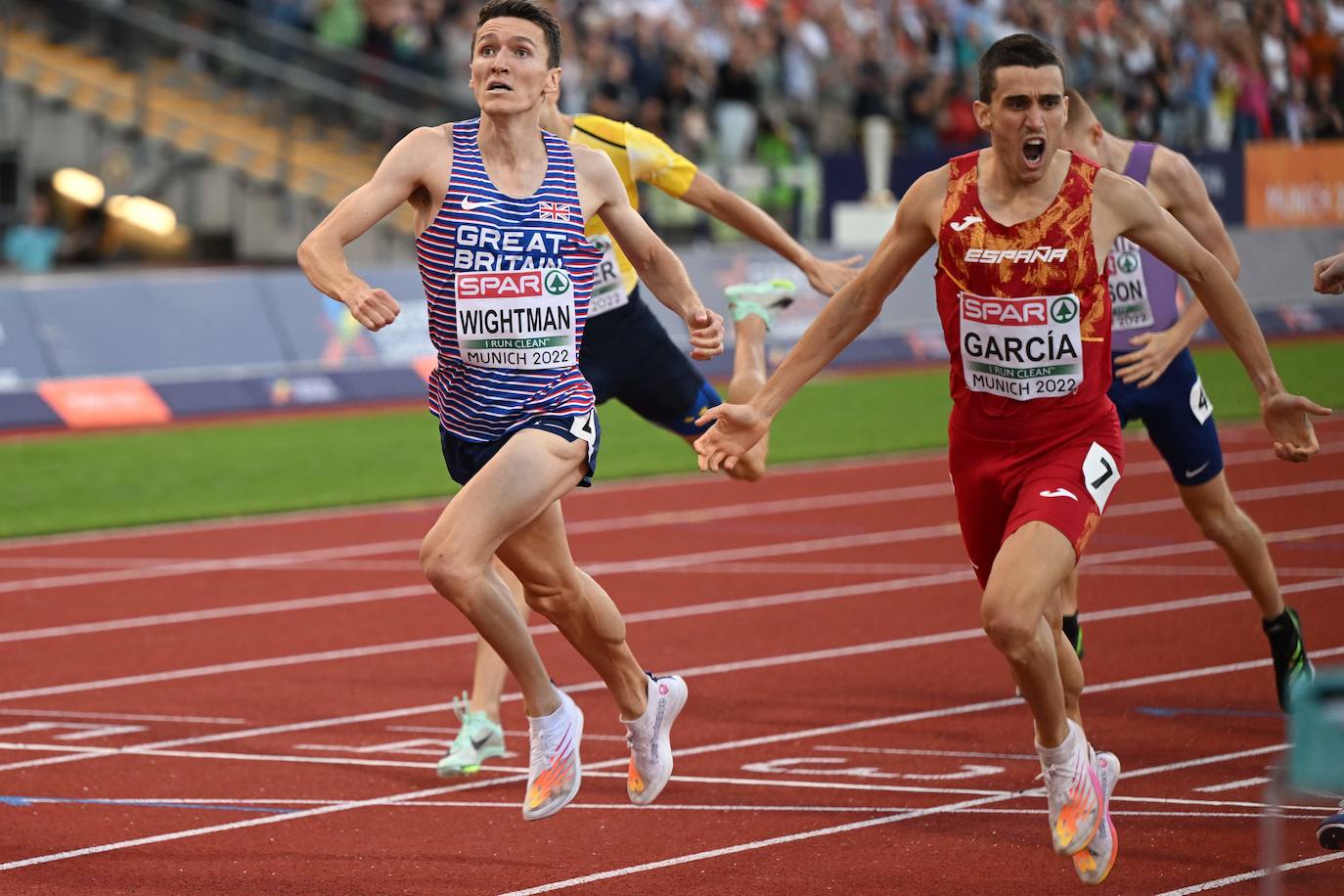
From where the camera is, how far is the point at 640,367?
27.5 feet

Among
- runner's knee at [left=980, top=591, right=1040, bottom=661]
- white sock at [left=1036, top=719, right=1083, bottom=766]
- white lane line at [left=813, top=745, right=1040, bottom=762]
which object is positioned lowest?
white lane line at [left=813, top=745, right=1040, bottom=762]


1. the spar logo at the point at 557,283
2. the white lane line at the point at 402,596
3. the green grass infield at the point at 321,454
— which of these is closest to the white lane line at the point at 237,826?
the spar logo at the point at 557,283

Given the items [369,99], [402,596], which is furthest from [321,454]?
[369,99]

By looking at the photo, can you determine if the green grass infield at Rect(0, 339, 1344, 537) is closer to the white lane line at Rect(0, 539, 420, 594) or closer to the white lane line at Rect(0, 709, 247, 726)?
the white lane line at Rect(0, 539, 420, 594)

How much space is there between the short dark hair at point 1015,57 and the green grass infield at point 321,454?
362 inches

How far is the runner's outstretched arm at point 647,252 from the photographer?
21.5 ft

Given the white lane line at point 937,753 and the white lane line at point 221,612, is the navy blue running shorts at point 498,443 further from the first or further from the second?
the white lane line at point 221,612

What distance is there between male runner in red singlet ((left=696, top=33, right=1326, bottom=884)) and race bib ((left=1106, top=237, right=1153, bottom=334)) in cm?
212

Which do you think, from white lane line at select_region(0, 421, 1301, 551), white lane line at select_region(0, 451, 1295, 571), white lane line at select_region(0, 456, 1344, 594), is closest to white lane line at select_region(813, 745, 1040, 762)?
white lane line at select_region(0, 456, 1344, 594)

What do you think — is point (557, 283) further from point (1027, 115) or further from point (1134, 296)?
point (1134, 296)

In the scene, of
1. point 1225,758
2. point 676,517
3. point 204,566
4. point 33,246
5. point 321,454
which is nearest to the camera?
point 1225,758

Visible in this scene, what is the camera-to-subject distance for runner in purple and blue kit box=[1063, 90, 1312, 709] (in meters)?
7.95

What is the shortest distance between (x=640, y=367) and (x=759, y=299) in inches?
28.3

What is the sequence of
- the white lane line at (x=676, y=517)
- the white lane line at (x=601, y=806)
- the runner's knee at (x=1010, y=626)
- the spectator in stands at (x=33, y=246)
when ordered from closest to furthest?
1. the runner's knee at (x=1010, y=626)
2. the white lane line at (x=601, y=806)
3. the white lane line at (x=676, y=517)
4. the spectator in stands at (x=33, y=246)
